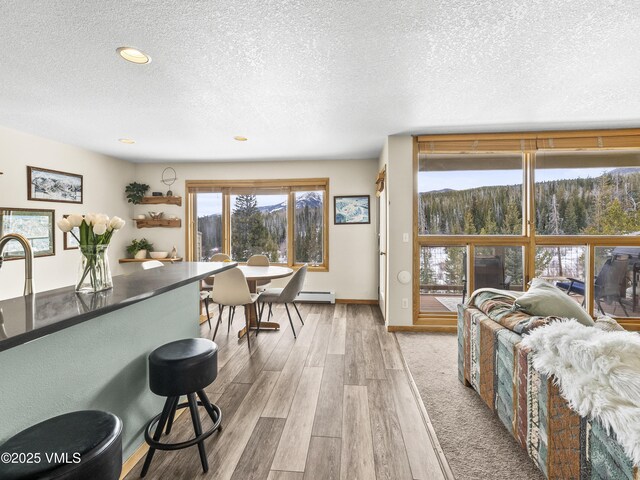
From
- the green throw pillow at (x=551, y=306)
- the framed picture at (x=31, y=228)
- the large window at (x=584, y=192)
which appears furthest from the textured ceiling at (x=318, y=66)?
the green throw pillow at (x=551, y=306)

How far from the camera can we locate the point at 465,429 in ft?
6.48

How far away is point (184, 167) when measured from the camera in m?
5.42

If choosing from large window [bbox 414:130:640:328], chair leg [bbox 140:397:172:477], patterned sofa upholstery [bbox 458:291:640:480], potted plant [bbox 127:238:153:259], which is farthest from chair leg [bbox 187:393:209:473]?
potted plant [bbox 127:238:153:259]

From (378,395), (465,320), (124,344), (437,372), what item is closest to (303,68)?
(124,344)

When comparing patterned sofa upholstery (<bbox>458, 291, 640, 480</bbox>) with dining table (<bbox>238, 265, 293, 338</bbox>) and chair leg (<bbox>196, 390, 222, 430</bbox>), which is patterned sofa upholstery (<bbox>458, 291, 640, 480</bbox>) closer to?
chair leg (<bbox>196, 390, 222, 430</bbox>)

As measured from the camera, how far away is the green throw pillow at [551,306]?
5.91ft

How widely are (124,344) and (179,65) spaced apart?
5.95ft

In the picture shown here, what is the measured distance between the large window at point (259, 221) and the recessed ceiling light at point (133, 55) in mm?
3225

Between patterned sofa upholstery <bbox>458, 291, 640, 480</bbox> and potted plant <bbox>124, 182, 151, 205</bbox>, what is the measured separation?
16.8 feet

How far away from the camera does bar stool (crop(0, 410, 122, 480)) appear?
845mm

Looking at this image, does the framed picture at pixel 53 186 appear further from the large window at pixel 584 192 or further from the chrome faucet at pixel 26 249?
the large window at pixel 584 192

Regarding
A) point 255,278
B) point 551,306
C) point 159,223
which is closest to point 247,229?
point 159,223

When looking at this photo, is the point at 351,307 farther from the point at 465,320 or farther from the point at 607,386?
the point at 607,386

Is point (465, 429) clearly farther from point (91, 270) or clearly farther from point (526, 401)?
point (91, 270)
